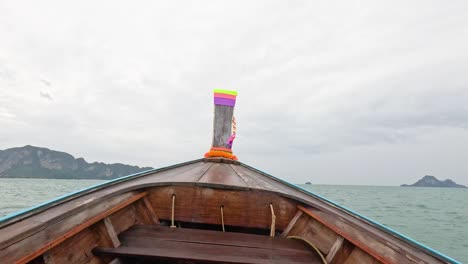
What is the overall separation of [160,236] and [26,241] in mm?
1155

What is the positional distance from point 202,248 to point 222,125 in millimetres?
4009

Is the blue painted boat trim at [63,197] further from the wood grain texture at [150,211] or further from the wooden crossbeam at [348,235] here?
the wooden crossbeam at [348,235]

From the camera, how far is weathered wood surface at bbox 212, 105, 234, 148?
21.0 feet

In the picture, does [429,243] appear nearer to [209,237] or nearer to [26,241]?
[209,237]

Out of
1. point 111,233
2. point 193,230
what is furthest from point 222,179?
point 111,233

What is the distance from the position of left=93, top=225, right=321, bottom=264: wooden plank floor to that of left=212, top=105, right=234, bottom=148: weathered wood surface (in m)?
3.50

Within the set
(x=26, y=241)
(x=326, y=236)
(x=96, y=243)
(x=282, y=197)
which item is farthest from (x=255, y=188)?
(x=26, y=241)

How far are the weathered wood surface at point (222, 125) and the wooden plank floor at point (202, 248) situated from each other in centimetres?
350

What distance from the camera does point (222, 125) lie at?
649cm

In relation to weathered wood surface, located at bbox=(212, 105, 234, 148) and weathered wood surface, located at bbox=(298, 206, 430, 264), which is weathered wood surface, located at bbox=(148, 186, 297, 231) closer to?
weathered wood surface, located at bbox=(298, 206, 430, 264)

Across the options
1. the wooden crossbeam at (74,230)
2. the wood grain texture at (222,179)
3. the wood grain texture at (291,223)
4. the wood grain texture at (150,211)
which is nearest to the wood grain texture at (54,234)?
the wooden crossbeam at (74,230)

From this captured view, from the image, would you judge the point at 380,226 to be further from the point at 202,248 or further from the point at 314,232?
the point at 202,248

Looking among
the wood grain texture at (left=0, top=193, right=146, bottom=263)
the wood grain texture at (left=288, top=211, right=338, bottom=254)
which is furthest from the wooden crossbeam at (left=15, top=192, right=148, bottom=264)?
the wood grain texture at (left=288, top=211, right=338, bottom=254)

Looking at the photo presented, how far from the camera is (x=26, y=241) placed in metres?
1.89
